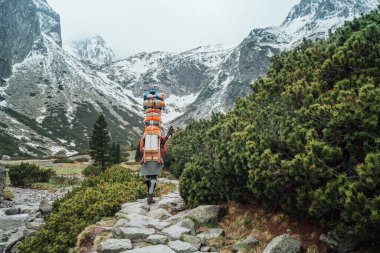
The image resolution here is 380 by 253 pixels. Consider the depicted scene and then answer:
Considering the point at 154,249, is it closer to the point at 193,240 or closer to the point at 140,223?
the point at 193,240

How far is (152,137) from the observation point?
1193 centimetres

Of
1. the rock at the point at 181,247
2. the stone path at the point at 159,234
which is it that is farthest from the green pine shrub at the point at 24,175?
the rock at the point at 181,247

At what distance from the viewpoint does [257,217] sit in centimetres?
784

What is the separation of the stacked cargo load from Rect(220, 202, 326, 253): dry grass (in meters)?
3.68

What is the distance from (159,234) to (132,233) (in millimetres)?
591

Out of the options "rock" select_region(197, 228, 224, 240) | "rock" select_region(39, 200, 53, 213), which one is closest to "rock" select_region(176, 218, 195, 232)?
"rock" select_region(197, 228, 224, 240)

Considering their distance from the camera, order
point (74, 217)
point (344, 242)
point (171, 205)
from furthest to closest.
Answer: point (171, 205)
point (74, 217)
point (344, 242)

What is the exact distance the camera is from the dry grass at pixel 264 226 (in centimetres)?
648

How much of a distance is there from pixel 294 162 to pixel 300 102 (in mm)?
2062

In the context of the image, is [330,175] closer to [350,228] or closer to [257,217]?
[350,228]

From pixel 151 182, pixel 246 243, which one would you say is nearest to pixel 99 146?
pixel 151 182

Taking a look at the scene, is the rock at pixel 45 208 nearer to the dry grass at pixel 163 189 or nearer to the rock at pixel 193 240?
the dry grass at pixel 163 189

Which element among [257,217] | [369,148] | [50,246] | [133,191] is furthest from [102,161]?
[369,148]

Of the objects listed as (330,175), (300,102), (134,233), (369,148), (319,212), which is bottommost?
(134,233)
